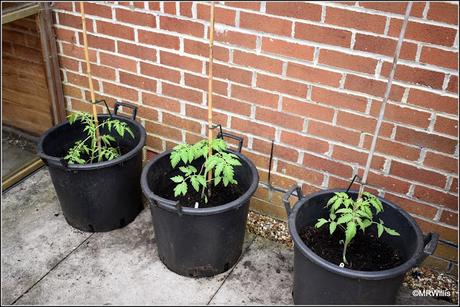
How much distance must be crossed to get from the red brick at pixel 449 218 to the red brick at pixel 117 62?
1.87 metres

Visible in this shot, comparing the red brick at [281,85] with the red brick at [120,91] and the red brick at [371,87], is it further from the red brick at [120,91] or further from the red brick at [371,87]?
the red brick at [120,91]

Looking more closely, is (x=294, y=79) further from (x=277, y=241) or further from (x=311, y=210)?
(x=277, y=241)

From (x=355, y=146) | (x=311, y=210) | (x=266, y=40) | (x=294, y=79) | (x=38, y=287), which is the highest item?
(x=266, y=40)

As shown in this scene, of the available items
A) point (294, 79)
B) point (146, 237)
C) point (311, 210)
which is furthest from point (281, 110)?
point (146, 237)

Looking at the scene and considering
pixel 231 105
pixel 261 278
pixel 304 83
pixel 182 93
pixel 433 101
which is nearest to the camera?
pixel 433 101

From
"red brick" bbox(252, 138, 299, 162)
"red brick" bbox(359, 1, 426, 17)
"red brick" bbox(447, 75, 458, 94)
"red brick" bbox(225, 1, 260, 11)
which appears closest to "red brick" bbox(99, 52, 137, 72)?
"red brick" bbox(225, 1, 260, 11)

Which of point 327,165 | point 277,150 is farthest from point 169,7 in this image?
point 327,165

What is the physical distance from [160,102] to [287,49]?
0.89 metres

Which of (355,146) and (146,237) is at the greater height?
(355,146)

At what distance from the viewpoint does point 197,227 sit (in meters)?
2.19

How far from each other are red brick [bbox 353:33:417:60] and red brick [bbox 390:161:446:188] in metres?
0.55

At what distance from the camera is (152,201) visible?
85.4 inches

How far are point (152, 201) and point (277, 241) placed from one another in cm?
86

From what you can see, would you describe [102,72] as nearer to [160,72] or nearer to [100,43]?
[100,43]
